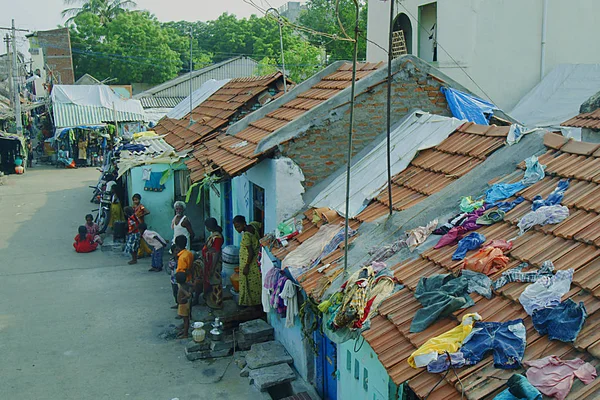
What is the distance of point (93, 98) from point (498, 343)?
3077cm

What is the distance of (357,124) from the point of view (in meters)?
9.36

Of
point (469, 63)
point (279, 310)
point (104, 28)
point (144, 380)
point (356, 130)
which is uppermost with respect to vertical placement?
point (104, 28)

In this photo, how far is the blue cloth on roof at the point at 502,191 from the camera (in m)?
6.20

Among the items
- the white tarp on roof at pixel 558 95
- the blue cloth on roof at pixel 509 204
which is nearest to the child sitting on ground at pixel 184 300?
the blue cloth on roof at pixel 509 204

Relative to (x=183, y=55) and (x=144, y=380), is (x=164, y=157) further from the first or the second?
(x=183, y=55)

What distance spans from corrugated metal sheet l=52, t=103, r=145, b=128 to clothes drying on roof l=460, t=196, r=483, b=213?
2700 centimetres

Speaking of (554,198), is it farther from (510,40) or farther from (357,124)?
(510,40)

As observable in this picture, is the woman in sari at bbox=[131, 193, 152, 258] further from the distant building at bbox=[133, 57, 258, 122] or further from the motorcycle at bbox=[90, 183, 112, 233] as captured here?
the distant building at bbox=[133, 57, 258, 122]

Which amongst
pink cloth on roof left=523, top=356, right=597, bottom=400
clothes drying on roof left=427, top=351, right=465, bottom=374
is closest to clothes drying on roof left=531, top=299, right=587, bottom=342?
pink cloth on roof left=523, top=356, right=597, bottom=400

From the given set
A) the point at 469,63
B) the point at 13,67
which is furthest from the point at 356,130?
the point at 13,67

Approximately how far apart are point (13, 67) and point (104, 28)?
18453mm

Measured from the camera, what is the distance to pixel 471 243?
5.61 metres

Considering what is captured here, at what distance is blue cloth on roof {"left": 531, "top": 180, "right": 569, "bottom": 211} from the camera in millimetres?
5535

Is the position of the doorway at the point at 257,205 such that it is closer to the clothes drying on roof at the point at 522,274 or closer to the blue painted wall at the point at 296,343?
the blue painted wall at the point at 296,343
